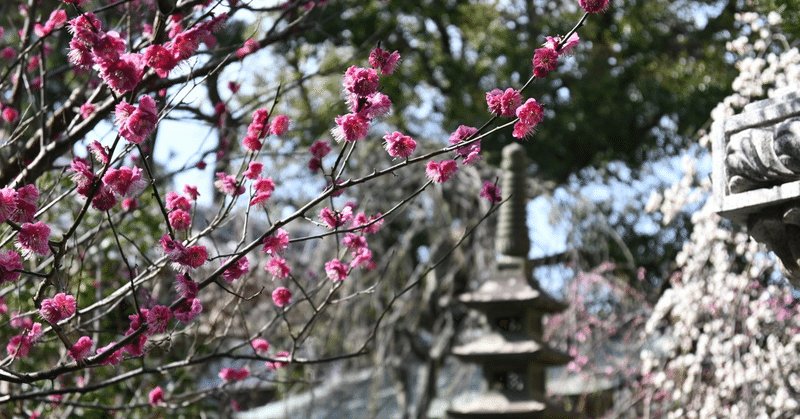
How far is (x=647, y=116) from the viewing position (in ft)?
38.6

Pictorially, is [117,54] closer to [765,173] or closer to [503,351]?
[765,173]

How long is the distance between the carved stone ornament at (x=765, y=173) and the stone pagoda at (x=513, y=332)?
105 inches

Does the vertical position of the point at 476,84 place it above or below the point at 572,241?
above

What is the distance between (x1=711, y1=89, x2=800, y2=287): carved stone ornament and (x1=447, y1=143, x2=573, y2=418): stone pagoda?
2.66 meters

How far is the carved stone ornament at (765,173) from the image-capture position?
224 cm

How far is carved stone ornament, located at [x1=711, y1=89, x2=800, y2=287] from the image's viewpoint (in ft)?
7.34

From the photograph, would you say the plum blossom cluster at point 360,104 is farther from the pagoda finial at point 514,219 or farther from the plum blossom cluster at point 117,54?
the pagoda finial at point 514,219

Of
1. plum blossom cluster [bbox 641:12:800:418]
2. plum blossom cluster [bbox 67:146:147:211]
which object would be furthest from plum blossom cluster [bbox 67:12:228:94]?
plum blossom cluster [bbox 641:12:800:418]

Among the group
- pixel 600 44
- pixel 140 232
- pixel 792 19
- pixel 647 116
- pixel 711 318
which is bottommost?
pixel 711 318

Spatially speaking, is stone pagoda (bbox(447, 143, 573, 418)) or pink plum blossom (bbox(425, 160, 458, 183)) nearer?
pink plum blossom (bbox(425, 160, 458, 183))

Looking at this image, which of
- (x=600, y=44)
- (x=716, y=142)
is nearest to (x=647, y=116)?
(x=600, y=44)

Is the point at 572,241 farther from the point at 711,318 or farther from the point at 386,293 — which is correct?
the point at 386,293

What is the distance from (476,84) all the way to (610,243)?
331 cm

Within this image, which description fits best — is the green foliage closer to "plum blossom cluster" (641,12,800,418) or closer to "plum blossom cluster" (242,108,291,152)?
"plum blossom cluster" (641,12,800,418)
